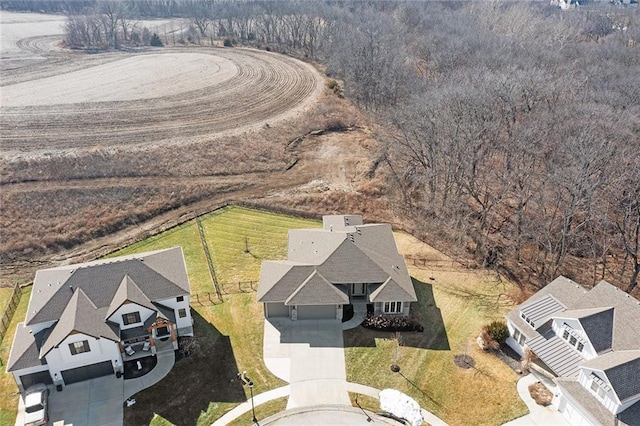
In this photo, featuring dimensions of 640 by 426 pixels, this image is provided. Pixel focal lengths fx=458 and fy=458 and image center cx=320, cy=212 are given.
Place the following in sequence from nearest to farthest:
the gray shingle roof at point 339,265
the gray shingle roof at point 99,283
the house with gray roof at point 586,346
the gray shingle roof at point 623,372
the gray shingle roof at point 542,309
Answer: the gray shingle roof at point 623,372, the house with gray roof at point 586,346, the gray shingle roof at point 99,283, the gray shingle roof at point 542,309, the gray shingle roof at point 339,265

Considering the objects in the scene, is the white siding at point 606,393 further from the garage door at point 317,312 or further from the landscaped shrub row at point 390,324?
the garage door at point 317,312

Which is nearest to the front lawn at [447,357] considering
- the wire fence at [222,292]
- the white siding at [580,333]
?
the white siding at [580,333]

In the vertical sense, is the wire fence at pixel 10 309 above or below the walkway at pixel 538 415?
above

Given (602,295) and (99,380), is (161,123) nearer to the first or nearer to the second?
(99,380)

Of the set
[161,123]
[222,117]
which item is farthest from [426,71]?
[161,123]

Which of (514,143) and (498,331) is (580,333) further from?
(514,143)

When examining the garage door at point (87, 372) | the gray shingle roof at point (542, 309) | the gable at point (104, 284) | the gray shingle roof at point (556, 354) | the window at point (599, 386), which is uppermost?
the gable at point (104, 284)
